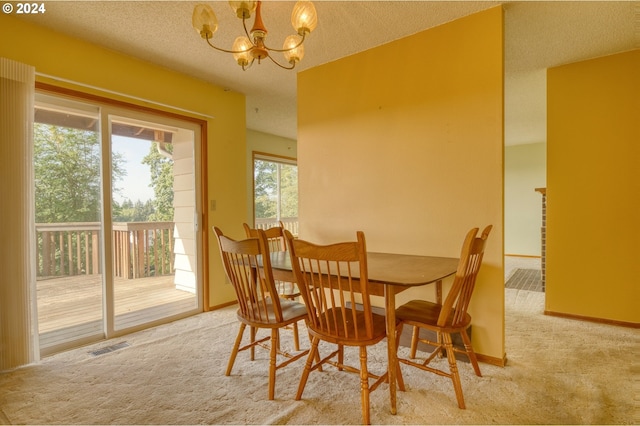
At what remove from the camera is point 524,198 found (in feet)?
22.8


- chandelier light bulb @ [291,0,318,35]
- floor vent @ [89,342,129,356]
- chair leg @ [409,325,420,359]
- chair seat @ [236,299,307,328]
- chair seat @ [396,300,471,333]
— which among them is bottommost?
floor vent @ [89,342,129,356]

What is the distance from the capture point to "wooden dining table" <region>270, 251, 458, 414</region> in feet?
5.32

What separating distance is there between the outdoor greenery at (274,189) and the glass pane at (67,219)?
9.55 ft

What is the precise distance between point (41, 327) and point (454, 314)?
11.1 ft

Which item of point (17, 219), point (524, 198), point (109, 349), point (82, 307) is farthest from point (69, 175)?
point (524, 198)

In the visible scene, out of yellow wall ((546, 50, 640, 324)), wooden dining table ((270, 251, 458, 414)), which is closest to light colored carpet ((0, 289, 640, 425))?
wooden dining table ((270, 251, 458, 414))

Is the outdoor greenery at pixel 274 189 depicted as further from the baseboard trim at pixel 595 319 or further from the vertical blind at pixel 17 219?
the baseboard trim at pixel 595 319

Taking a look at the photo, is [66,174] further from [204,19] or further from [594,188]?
[594,188]

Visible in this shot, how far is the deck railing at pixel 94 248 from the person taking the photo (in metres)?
2.74

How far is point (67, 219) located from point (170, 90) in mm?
1497

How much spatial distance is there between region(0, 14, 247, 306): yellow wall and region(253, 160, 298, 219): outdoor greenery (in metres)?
1.78

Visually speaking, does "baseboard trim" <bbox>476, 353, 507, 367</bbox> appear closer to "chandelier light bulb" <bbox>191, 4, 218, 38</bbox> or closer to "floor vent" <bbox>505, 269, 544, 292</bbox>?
"floor vent" <bbox>505, 269, 544, 292</bbox>

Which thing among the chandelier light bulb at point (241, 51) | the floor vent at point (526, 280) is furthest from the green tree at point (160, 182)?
the floor vent at point (526, 280)

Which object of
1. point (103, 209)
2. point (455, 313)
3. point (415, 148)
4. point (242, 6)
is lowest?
point (455, 313)
